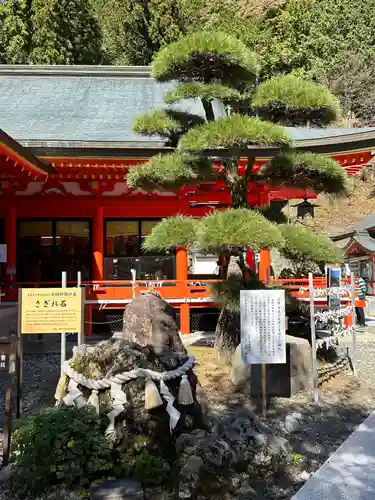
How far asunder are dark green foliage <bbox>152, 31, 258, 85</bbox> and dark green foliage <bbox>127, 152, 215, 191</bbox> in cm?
112

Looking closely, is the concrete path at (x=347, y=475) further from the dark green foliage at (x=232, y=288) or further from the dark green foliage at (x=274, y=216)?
the dark green foliage at (x=274, y=216)

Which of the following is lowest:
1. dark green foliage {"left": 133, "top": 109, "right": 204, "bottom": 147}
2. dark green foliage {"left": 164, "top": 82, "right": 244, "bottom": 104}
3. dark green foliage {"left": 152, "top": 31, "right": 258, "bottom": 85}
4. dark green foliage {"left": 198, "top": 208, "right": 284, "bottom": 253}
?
dark green foliage {"left": 198, "top": 208, "right": 284, "bottom": 253}

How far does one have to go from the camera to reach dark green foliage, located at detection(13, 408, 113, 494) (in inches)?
135

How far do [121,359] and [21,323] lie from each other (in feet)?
6.21

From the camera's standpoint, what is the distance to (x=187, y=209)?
11.1m

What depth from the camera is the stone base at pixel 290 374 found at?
6157mm

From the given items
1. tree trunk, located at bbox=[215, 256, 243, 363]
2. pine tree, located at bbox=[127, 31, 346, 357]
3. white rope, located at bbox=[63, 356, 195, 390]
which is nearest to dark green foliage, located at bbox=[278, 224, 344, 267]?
pine tree, located at bbox=[127, 31, 346, 357]

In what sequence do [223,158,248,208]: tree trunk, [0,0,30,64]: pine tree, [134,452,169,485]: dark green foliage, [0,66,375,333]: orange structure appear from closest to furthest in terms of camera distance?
[134,452,169,485]: dark green foliage < [223,158,248,208]: tree trunk < [0,66,375,333]: orange structure < [0,0,30,64]: pine tree

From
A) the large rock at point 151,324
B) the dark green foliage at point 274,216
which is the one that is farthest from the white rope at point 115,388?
the dark green foliage at point 274,216

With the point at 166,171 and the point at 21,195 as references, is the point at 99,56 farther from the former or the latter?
the point at 166,171

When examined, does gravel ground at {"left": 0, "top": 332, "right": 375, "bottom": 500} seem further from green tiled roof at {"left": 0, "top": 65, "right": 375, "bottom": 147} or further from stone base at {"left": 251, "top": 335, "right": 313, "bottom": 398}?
green tiled roof at {"left": 0, "top": 65, "right": 375, "bottom": 147}

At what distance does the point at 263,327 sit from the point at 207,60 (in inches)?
140

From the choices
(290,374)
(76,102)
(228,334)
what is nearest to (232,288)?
(228,334)

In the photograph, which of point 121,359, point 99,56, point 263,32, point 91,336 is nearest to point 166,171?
point 121,359
